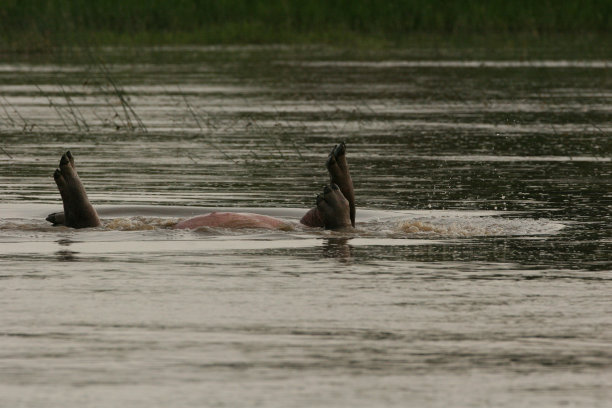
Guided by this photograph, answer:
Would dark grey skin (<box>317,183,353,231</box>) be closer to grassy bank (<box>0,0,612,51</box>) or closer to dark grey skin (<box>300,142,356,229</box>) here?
dark grey skin (<box>300,142,356,229</box>)

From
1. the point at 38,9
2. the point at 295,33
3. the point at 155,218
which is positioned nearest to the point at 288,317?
the point at 155,218

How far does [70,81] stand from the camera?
28078 mm

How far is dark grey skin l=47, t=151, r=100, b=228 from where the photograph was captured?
441 inches

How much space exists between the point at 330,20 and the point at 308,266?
35.9 meters

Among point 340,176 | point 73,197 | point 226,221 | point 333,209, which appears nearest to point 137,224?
point 73,197

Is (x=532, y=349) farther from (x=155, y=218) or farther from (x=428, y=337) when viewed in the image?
(x=155, y=218)

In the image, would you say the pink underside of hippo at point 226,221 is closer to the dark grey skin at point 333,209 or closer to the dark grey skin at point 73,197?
the dark grey skin at point 333,209

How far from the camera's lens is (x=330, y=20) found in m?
45.0

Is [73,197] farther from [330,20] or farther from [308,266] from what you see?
[330,20]

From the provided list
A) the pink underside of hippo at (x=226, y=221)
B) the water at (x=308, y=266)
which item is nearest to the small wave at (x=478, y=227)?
the water at (x=308, y=266)

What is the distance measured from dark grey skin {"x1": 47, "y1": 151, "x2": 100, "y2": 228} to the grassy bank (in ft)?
96.4

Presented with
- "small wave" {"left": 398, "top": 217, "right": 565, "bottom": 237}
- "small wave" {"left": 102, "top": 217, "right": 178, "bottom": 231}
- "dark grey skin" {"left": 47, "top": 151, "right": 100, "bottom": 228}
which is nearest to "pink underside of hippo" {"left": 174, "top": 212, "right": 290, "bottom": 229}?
"small wave" {"left": 102, "top": 217, "right": 178, "bottom": 231}

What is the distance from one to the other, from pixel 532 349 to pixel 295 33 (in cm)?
3743

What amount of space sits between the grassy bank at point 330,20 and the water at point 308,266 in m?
19.8
